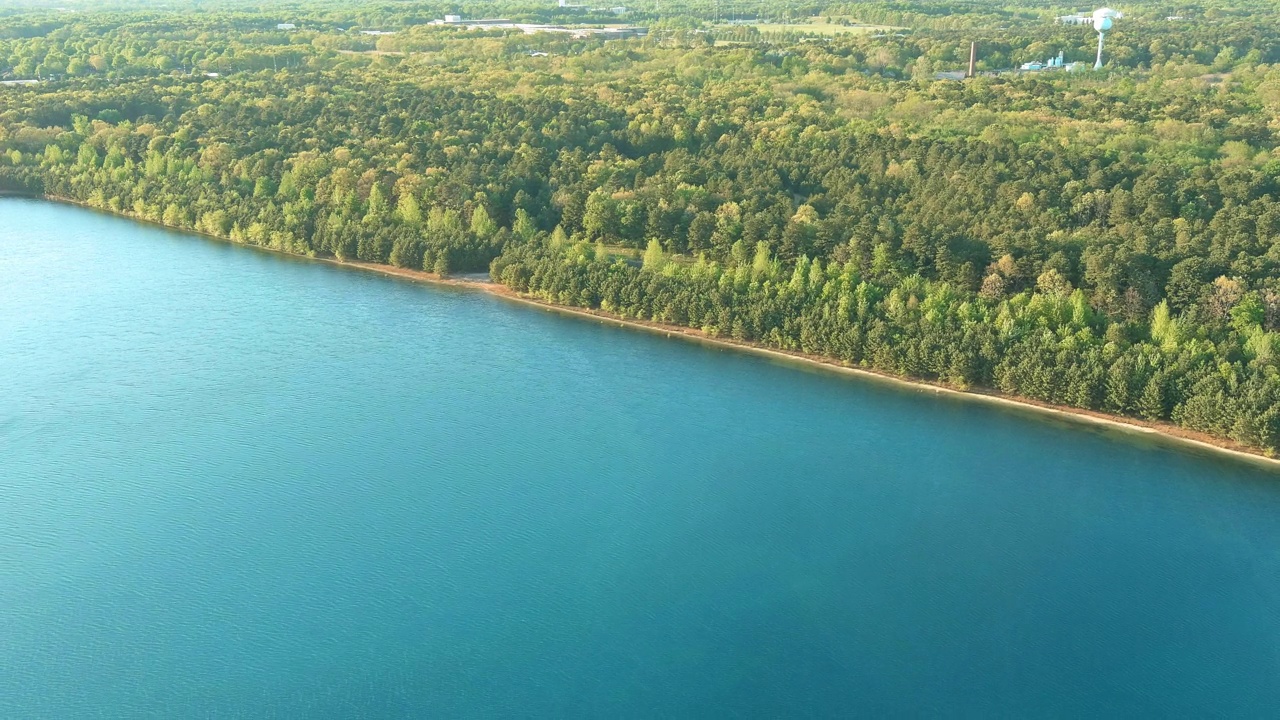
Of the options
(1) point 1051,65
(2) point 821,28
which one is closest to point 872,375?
(1) point 1051,65

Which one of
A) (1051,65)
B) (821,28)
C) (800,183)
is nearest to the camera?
(800,183)

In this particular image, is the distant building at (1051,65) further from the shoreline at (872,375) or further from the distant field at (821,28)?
the shoreline at (872,375)

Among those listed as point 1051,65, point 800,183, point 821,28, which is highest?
Result: point 821,28

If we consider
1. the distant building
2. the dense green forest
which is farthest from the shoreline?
the distant building

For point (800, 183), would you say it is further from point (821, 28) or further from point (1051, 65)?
point (821, 28)

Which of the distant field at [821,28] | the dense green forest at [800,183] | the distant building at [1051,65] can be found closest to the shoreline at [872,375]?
the dense green forest at [800,183]

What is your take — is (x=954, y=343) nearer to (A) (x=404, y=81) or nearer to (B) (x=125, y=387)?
(B) (x=125, y=387)

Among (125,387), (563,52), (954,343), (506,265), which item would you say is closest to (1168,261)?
(954,343)
